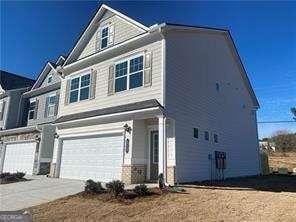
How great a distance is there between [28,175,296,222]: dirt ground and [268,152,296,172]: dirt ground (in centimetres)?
3203

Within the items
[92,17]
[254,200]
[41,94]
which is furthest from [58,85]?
[254,200]

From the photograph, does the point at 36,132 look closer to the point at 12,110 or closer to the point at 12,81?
the point at 12,110

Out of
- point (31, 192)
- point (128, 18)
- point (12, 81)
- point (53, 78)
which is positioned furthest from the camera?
point (12, 81)

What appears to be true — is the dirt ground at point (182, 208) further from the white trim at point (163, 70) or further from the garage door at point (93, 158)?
the white trim at point (163, 70)

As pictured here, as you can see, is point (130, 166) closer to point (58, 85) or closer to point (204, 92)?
point (204, 92)

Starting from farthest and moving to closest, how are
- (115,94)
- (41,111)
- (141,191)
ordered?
(41,111) → (115,94) → (141,191)

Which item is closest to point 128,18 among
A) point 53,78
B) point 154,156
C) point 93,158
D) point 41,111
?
point 154,156

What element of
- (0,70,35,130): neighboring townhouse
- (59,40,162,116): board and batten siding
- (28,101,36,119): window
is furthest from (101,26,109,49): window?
(0,70,35,130): neighboring townhouse

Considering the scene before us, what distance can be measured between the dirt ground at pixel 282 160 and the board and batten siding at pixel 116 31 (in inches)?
1193

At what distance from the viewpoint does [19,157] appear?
24.2 m

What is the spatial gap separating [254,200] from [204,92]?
8384 mm

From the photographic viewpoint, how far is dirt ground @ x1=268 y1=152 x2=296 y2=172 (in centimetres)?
4094

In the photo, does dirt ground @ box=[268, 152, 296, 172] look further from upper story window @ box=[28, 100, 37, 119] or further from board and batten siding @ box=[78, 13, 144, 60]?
board and batten siding @ box=[78, 13, 144, 60]

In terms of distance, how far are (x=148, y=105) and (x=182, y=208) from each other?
5.72 metres
